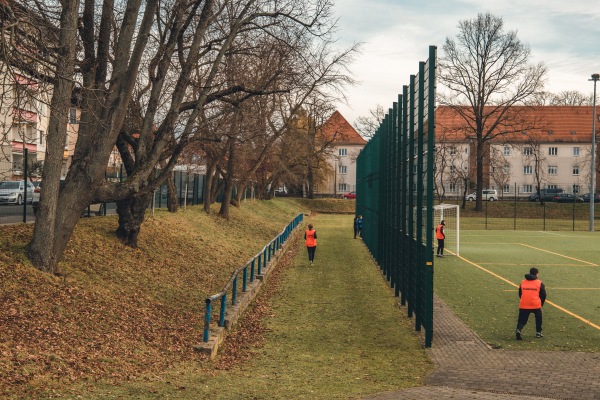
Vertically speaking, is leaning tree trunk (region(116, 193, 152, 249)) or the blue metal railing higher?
leaning tree trunk (region(116, 193, 152, 249))

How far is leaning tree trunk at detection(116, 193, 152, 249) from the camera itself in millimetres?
19719

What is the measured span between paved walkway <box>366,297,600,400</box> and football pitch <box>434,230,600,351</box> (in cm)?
78

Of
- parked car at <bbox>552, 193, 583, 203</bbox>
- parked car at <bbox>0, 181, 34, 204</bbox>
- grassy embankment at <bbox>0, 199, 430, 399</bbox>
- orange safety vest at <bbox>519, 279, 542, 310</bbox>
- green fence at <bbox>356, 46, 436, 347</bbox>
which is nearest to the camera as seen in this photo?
grassy embankment at <bbox>0, 199, 430, 399</bbox>

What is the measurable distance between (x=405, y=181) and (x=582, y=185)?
86.5 meters

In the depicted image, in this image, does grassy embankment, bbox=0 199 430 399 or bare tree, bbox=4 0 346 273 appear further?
bare tree, bbox=4 0 346 273

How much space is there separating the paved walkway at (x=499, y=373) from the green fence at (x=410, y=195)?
2.82 feet

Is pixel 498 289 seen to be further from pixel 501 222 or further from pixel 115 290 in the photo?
pixel 501 222

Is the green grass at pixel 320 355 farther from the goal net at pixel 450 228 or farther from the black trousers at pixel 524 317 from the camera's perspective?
the goal net at pixel 450 228

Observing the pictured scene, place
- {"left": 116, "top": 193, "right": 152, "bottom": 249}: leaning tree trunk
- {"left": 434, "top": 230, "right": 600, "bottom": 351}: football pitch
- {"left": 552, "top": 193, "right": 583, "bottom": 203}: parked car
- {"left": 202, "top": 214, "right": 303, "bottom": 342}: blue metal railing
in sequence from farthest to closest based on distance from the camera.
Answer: {"left": 552, "top": 193, "right": 583, "bottom": 203}: parked car → {"left": 116, "top": 193, "right": 152, "bottom": 249}: leaning tree trunk → {"left": 434, "top": 230, "right": 600, "bottom": 351}: football pitch → {"left": 202, "top": 214, "right": 303, "bottom": 342}: blue metal railing

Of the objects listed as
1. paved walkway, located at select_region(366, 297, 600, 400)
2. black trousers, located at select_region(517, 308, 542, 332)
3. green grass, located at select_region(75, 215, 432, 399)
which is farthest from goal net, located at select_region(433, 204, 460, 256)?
paved walkway, located at select_region(366, 297, 600, 400)

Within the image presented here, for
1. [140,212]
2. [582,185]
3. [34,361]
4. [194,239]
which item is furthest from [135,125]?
[582,185]

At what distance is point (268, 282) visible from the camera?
22.2 m

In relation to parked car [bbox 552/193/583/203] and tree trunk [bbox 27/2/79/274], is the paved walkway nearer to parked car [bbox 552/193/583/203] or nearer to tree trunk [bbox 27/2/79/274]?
tree trunk [bbox 27/2/79/274]

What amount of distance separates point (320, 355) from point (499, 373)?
2.96 meters
